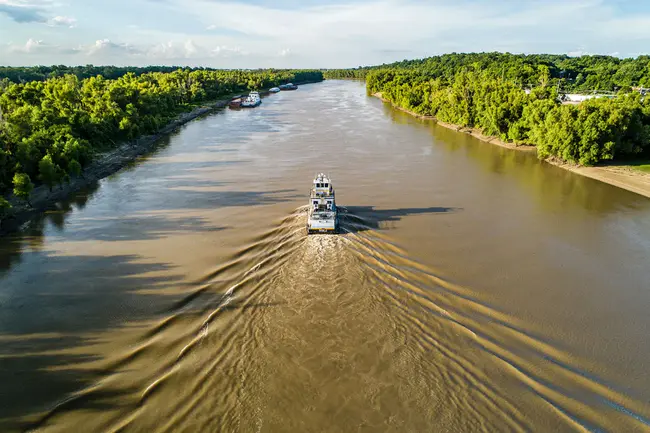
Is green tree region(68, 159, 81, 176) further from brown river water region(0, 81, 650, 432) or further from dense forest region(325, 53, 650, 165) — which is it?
dense forest region(325, 53, 650, 165)

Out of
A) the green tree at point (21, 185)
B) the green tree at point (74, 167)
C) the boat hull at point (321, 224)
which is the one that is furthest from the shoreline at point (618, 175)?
the green tree at point (21, 185)

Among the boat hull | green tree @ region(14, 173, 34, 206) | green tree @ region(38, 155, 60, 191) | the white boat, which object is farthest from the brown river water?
the white boat

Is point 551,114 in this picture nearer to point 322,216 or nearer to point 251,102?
point 322,216

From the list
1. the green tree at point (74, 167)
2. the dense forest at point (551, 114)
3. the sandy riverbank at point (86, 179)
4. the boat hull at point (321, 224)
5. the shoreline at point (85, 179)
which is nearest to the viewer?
the boat hull at point (321, 224)

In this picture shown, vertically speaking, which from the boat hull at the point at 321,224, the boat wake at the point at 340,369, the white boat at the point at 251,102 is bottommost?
the boat wake at the point at 340,369

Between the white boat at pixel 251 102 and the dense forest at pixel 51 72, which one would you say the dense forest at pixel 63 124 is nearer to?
the white boat at pixel 251 102

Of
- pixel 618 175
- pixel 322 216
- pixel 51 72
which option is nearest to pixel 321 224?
pixel 322 216
